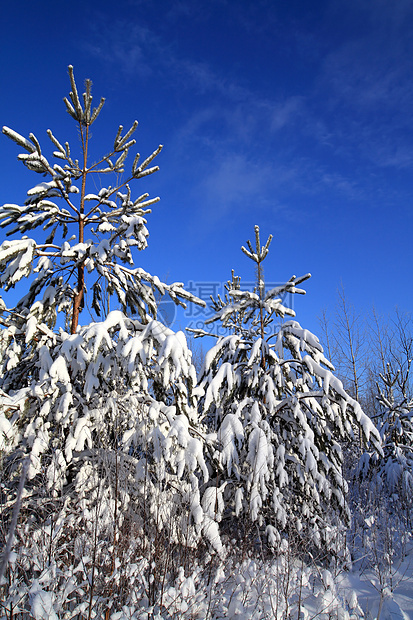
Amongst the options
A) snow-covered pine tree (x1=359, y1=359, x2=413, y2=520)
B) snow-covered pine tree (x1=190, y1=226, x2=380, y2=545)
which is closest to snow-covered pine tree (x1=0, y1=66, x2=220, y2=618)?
snow-covered pine tree (x1=190, y1=226, x2=380, y2=545)

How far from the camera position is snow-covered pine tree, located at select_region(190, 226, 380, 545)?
408 centimetres

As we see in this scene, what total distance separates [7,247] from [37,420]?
2060 mm

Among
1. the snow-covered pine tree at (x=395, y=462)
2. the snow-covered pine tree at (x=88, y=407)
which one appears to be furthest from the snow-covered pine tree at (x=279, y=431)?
the snow-covered pine tree at (x=395, y=462)

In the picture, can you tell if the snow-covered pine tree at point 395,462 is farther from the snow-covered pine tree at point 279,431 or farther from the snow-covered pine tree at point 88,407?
the snow-covered pine tree at point 88,407

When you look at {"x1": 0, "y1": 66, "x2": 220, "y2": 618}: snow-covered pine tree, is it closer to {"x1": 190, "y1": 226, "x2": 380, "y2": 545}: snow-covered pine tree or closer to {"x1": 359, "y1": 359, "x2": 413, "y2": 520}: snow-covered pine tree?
{"x1": 190, "y1": 226, "x2": 380, "y2": 545}: snow-covered pine tree

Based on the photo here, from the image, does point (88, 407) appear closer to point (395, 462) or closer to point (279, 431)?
point (279, 431)

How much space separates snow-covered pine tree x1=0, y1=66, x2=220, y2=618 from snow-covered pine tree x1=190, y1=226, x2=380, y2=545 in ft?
1.70

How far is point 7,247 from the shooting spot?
13.5 feet

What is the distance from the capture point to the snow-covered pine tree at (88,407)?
3072 mm

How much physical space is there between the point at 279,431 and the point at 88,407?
8.64 feet

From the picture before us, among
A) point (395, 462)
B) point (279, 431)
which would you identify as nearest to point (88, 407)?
point (279, 431)

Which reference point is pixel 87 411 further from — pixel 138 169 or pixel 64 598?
pixel 138 169

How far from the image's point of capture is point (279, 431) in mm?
4895

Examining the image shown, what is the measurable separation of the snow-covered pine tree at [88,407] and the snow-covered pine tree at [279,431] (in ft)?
1.70
